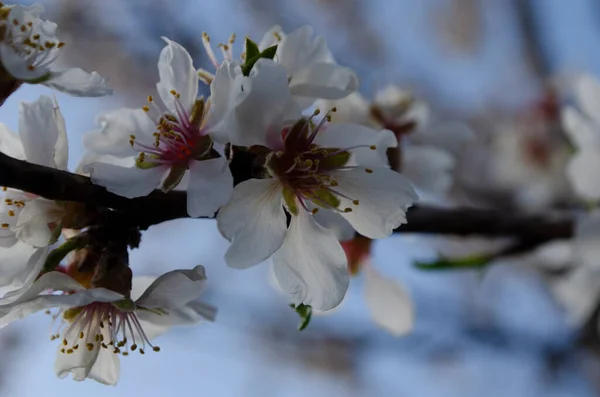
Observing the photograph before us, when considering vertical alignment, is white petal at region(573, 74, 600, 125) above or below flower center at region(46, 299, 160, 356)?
above

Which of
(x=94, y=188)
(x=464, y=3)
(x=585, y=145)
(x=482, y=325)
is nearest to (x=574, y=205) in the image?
(x=585, y=145)

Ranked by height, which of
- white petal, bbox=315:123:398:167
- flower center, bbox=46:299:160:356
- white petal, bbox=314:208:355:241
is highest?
white petal, bbox=315:123:398:167

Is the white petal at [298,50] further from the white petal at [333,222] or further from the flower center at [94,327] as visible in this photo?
the flower center at [94,327]

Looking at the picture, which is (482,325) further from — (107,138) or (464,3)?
(107,138)

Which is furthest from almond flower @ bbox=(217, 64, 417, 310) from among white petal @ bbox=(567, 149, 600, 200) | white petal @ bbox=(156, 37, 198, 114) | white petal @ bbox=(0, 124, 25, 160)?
white petal @ bbox=(567, 149, 600, 200)

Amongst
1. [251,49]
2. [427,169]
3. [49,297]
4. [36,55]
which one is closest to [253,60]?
[251,49]

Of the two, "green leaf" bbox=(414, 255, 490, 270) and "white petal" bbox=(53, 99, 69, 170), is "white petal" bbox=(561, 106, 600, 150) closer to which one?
"green leaf" bbox=(414, 255, 490, 270)
